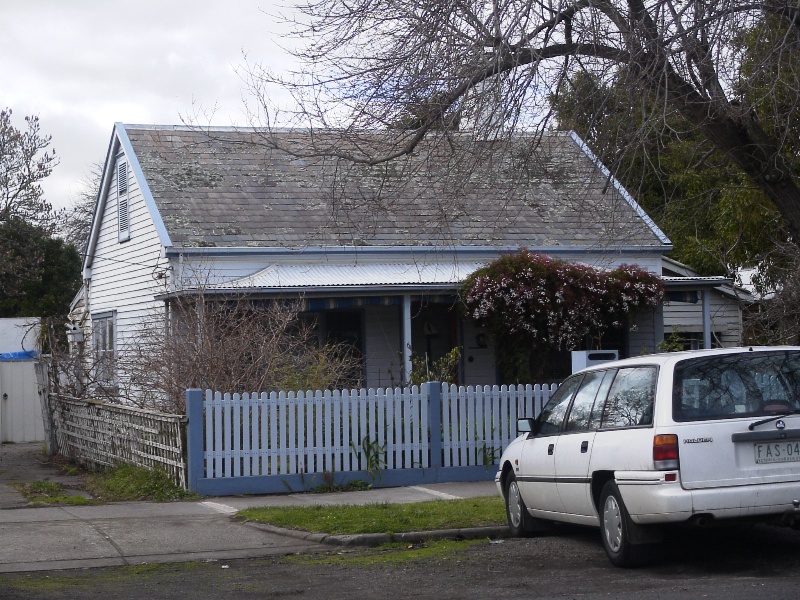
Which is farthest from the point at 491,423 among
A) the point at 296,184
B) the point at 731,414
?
the point at 296,184

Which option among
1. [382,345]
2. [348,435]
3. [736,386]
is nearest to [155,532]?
[348,435]

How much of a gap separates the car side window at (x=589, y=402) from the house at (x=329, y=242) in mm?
8948

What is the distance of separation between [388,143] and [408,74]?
0.86 metres

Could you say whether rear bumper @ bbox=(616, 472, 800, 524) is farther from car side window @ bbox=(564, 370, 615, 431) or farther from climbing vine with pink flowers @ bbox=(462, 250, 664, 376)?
climbing vine with pink flowers @ bbox=(462, 250, 664, 376)

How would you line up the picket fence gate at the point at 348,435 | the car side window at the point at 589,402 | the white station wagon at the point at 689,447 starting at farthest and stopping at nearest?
1. the picket fence gate at the point at 348,435
2. the car side window at the point at 589,402
3. the white station wagon at the point at 689,447

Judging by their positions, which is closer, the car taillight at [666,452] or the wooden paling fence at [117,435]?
the car taillight at [666,452]

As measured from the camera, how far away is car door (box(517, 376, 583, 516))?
8922 mm

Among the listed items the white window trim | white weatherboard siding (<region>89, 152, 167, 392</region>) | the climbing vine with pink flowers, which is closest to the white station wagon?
the climbing vine with pink flowers

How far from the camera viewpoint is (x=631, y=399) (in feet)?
26.2

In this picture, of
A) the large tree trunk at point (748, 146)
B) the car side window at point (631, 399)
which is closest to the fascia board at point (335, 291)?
the large tree trunk at point (748, 146)

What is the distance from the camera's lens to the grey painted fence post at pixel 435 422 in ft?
44.3

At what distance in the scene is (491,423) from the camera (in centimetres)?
1391

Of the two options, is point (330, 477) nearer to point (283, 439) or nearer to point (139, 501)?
point (283, 439)

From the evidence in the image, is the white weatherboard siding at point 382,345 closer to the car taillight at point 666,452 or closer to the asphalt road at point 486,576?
the asphalt road at point 486,576
